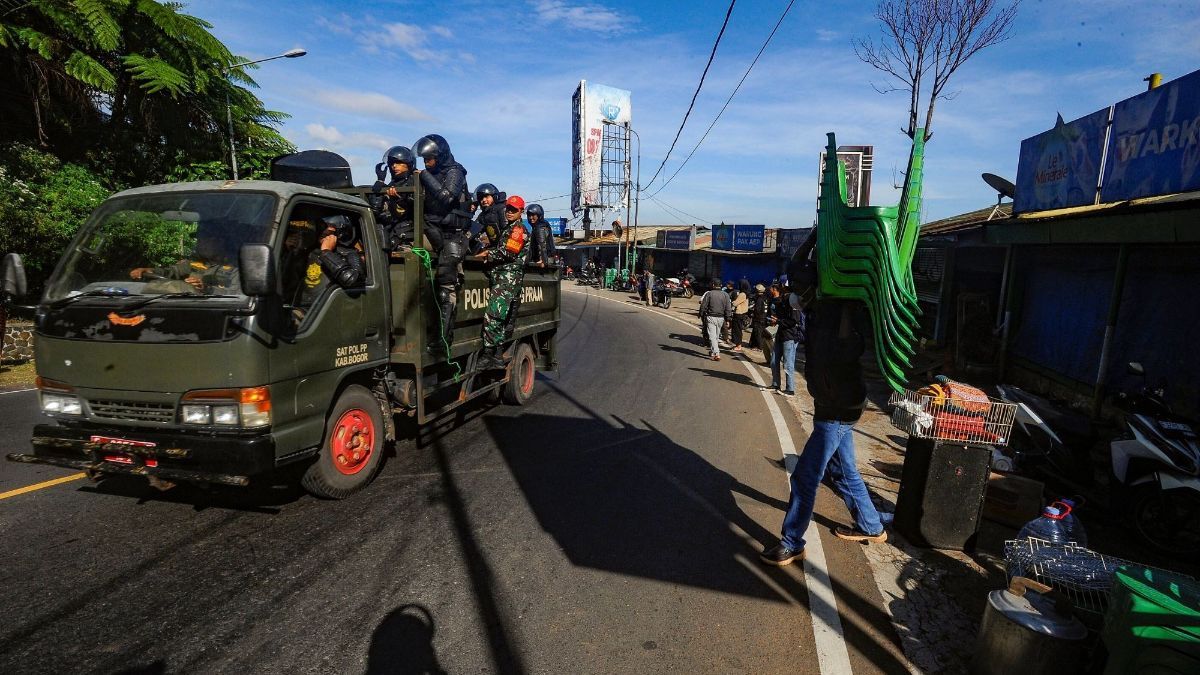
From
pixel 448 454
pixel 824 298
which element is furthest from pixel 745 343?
pixel 824 298

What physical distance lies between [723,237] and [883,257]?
30524mm

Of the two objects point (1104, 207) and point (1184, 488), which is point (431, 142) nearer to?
point (1184, 488)

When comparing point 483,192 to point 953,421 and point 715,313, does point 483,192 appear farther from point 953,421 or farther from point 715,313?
point 715,313

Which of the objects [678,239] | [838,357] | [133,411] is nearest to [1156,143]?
[838,357]

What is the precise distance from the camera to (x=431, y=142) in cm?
703

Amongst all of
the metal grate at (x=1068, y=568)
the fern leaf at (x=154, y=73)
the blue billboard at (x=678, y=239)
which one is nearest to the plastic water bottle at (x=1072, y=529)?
the metal grate at (x=1068, y=568)

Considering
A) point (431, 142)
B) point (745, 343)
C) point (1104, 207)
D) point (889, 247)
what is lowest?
point (745, 343)

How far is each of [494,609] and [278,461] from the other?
1.71 m

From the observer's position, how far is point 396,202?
235 inches

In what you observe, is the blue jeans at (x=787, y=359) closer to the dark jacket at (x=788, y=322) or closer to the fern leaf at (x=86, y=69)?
Result: the dark jacket at (x=788, y=322)

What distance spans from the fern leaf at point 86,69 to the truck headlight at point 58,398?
37.3 feet

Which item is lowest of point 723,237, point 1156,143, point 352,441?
point 352,441

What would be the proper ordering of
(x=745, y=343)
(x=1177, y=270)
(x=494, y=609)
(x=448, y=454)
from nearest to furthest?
(x=494, y=609), (x=448, y=454), (x=1177, y=270), (x=745, y=343)

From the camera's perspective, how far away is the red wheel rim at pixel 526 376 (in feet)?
26.7
